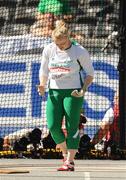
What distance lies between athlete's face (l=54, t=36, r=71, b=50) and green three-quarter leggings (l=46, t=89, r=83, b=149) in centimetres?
45

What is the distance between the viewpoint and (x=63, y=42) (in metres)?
6.47

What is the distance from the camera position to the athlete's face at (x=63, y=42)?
6449 millimetres

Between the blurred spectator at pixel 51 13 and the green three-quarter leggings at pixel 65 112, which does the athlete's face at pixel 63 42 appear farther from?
the blurred spectator at pixel 51 13

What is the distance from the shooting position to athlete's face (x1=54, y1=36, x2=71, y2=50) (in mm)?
6449

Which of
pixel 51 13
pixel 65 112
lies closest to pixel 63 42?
pixel 65 112

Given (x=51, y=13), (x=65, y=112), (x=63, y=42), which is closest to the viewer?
(x=63, y=42)

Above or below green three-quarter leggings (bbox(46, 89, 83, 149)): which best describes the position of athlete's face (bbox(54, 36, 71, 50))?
above

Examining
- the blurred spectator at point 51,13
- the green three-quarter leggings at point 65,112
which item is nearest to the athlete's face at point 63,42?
the green three-quarter leggings at point 65,112

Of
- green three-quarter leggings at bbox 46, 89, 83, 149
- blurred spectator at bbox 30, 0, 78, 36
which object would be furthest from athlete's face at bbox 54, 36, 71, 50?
blurred spectator at bbox 30, 0, 78, 36

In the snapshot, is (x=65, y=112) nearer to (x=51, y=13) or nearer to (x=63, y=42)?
(x=63, y=42)

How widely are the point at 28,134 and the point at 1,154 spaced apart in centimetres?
51

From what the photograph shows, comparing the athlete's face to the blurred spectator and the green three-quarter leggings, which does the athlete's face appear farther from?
the blurred spectator

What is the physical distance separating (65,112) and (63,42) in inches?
28.4

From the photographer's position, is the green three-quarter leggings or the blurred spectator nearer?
the green three-quarter leggings
